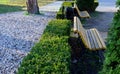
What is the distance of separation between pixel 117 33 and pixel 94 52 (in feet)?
14.9

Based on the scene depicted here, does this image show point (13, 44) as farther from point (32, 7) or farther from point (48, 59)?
point (32, 7)

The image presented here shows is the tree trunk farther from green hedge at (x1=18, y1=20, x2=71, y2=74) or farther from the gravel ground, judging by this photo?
green hedge at (x1=18, y1=20, x2=71, y2=74)

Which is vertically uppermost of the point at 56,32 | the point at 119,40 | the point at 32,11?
the point at 119,40

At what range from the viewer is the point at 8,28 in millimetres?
10570

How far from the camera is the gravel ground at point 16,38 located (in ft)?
21.4

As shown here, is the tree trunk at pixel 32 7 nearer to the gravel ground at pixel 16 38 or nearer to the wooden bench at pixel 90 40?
the gravel ground at pixel 16 38

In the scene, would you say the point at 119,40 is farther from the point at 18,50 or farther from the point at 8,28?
the point at 8,28

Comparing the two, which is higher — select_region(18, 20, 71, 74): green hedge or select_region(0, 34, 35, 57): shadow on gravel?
select_region(18, 20, 71, 74): green hedge

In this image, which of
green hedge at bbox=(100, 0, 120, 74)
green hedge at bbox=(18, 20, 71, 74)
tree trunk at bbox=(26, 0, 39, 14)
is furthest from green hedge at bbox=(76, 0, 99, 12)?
green hedge at bbox=(100, 0, 120, 74)

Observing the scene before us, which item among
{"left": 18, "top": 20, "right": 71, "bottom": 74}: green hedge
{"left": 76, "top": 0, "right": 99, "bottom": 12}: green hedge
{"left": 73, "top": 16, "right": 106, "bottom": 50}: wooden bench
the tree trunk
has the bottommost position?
{"left": 76, "top": 0, "right": 99, "bottom": 12}: green hedge

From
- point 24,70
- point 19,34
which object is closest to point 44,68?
point 24,70

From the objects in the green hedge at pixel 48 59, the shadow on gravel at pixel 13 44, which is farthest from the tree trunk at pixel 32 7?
the green hedge at pixel 48 59

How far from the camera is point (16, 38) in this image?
29.3 feet

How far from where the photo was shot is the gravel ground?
6.53 metres
